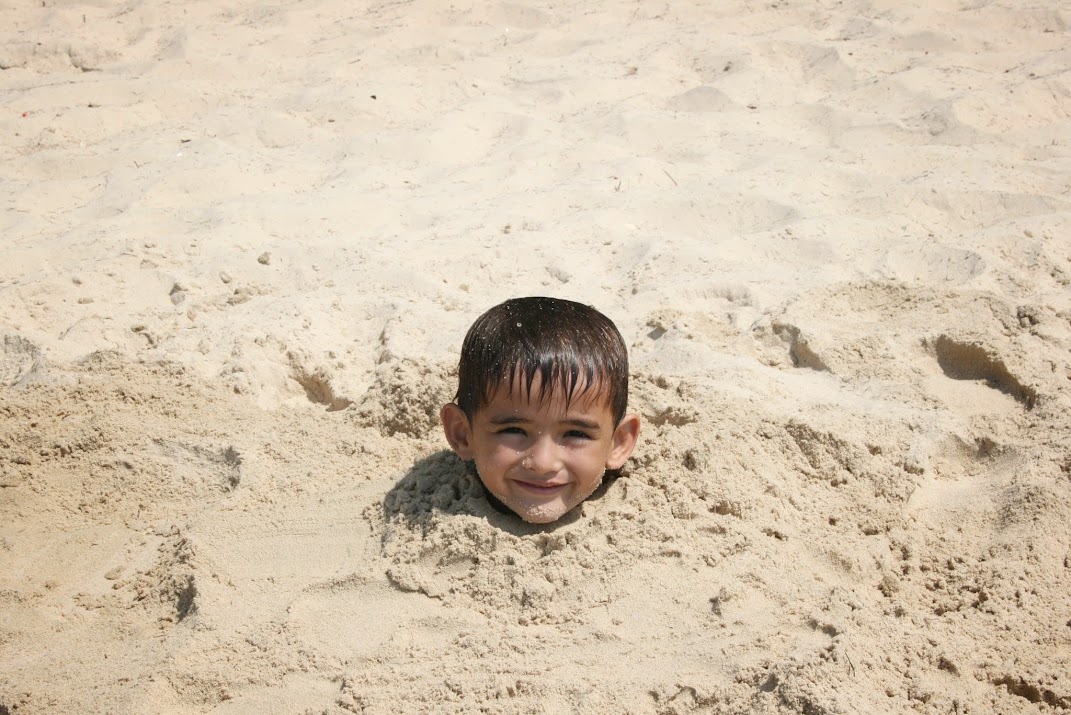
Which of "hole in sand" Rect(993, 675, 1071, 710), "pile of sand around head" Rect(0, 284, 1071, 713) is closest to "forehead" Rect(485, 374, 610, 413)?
"pile of sand around head" Rect(0, 284, 1071, 713)

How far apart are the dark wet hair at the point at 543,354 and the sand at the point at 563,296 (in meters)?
0.30

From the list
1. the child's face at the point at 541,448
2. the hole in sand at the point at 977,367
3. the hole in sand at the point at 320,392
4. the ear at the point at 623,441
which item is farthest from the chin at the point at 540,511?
the hole in sand at the point at 977,367

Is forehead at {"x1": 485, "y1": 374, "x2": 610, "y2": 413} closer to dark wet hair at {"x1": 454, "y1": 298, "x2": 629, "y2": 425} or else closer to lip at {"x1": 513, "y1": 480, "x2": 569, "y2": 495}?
dark wet hair at {"x1": 454, "y1": 298, "x2": 629, "y2": 425}

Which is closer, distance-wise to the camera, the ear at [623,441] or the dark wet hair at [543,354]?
the dark wet hair at [543,354]

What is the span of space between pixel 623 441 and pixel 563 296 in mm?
1118

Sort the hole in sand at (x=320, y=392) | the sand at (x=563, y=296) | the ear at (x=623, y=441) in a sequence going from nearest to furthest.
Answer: the sand at (x=563, y=296) → the ear at (x=623, y=441) → the hole in sand at (x=320, y=392)

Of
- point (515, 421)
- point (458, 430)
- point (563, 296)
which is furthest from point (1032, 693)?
point (563, 296)

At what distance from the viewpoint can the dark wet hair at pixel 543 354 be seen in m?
2.42

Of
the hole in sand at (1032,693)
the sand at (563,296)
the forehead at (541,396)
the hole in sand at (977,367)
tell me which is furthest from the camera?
the hole in sand at (977,367)

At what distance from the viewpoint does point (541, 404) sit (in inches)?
95.5

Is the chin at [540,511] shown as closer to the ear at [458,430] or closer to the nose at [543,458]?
the nose at [543,458]

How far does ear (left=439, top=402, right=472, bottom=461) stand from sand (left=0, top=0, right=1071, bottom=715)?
115 millimetres

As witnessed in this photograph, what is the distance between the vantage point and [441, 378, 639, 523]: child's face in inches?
95.9

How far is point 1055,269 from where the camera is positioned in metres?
3.55
